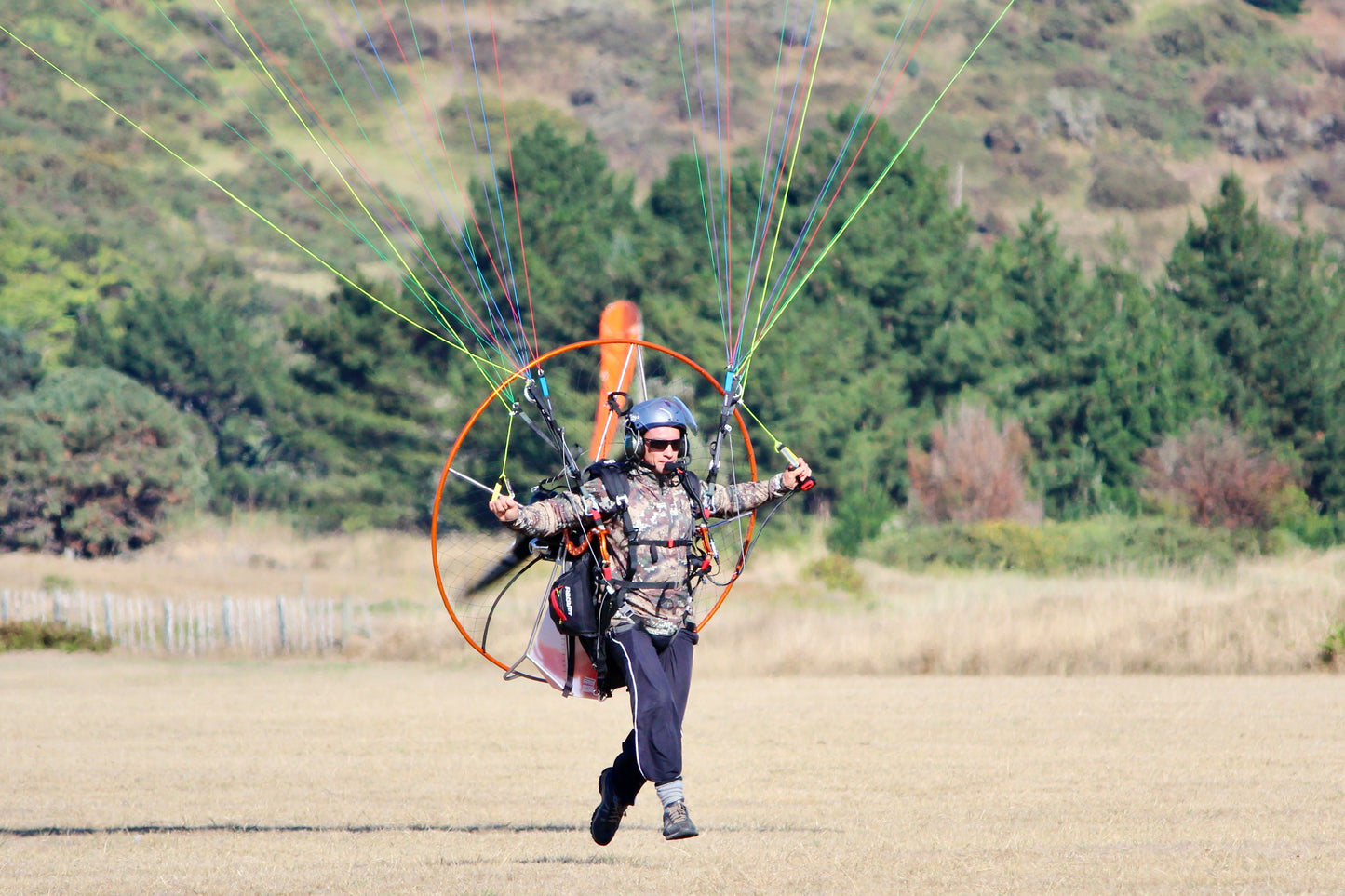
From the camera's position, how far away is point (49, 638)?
26.8 m

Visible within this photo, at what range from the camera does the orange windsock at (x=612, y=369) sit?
9469mm

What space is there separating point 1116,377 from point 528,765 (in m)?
35.8

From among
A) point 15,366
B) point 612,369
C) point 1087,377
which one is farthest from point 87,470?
point 612,369

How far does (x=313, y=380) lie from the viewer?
48.1m

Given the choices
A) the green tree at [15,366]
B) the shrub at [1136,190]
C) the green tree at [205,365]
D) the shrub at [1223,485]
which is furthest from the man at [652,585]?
the shrub at [1136,190]

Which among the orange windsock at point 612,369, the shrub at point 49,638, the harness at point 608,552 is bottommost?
the shrub at point 49,638

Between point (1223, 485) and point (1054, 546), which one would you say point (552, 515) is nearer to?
point (1054, 546)

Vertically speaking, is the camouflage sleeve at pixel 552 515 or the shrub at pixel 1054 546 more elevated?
the camouflage sleeve at pixel 552 515

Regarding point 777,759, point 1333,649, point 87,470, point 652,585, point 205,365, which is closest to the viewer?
point 652,585

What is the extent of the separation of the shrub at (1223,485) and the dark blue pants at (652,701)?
35.5 meters

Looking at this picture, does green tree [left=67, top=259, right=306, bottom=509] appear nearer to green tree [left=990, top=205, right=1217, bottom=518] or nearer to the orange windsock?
green tree [left=990, top=205, right=1217, bottom=518]

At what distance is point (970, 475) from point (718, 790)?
Result: 34127 mm

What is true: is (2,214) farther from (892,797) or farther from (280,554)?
(892,797)

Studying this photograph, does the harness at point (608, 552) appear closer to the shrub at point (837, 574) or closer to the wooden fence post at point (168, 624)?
the wooden fence post at point (168, 624)
